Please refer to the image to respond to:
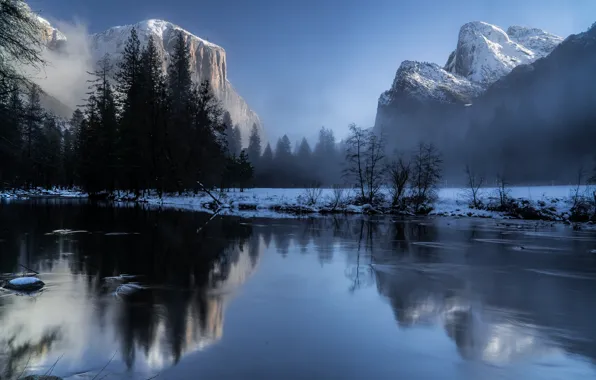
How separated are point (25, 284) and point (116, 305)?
8.31 feet

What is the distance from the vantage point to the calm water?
4840 mm

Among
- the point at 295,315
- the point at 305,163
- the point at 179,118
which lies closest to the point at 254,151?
the point at 305,163

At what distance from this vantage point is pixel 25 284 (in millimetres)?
7848

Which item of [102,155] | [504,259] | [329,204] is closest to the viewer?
[504,259]

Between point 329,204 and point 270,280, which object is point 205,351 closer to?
point 270,280

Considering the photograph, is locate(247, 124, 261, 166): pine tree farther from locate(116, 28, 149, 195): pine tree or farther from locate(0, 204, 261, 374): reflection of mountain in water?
locate(0, 204, 261, 374): reflection of mountain in water

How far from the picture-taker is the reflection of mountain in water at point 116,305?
500 cm

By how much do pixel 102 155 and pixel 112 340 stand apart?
51835mm

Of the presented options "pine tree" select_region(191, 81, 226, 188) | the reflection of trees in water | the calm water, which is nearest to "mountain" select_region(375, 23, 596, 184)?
"pine tree" select_region(191, 81, 226, 188)

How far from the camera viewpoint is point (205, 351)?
5.14m

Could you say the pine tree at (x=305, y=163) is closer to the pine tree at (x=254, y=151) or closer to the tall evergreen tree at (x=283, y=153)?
the tall evergreen tree at (x=283, y=153)

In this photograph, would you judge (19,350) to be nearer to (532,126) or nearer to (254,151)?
(254,151)

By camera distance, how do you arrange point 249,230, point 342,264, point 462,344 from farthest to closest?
point 249,230 < point 342,264 < point 462,344

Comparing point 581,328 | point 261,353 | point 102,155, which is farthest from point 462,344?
point 102,155
